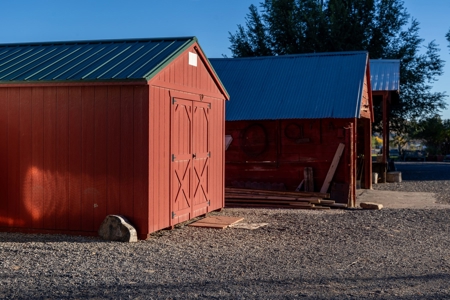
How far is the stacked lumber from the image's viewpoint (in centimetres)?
1512

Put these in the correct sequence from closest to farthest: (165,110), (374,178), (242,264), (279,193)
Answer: (242,264), (165,110), (279,193), (374,178)

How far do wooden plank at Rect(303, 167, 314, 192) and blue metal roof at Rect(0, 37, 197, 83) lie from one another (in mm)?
6635

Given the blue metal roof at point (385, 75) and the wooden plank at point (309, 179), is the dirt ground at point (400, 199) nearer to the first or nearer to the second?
the wooden plank at point (309, 179)

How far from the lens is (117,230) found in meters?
9.65

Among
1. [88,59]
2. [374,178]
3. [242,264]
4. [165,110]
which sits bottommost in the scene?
[242,264]

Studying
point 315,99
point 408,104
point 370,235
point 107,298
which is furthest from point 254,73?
point 408,104

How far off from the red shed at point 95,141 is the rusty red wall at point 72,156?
2 cm

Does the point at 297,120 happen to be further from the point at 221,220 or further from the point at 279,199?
the point at 221,220

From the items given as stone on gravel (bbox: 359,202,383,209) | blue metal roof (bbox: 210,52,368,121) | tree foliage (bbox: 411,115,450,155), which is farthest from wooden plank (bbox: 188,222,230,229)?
tree foliage (bbox: 411,115,450,155)

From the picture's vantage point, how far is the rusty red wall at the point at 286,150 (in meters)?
16.6

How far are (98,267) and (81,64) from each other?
4.56m

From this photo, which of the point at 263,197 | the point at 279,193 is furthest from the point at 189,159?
the point at 279,193

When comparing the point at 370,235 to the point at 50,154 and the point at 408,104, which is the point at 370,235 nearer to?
the point at 50,154

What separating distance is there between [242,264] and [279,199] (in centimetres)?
741
